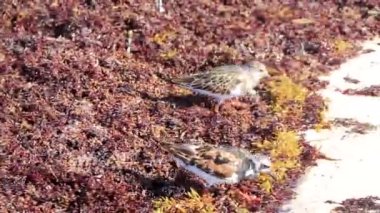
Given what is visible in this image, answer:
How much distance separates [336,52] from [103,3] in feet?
14.2

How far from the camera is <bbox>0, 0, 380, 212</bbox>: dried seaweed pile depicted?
32.5 ft

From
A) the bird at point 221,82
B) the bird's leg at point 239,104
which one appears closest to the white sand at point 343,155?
the bird's leg at point 239,104

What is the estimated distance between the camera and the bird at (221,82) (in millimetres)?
11547

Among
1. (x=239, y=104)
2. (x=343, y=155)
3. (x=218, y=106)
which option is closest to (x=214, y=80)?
(x=218, y=106)

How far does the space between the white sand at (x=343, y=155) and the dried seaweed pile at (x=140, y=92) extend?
0.81 feet

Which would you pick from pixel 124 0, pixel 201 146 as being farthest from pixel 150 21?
pixel 201 146

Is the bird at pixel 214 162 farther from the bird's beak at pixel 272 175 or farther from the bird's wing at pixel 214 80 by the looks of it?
the bird's wing at pixel 214 80

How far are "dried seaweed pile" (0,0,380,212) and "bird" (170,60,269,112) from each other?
34 centimetres

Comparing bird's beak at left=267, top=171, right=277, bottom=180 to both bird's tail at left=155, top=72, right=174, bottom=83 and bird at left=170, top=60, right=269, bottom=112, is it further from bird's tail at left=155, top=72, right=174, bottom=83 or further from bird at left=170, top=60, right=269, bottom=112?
bird's tail at left=155, top=72, right=174, bottom=83

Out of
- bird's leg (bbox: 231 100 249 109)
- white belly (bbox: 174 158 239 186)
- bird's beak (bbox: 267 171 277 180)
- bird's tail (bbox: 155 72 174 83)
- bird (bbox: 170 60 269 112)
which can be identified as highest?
bird (bbox: 170 60 269 112)

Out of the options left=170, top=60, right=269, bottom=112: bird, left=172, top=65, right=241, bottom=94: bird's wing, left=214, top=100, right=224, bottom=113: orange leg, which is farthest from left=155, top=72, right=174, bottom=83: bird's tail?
left=214, top=100, right=224, bottom=113: orange leg

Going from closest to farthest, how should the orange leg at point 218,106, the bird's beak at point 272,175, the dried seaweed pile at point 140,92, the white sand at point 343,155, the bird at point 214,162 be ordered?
the bird at point 214,162 → the dried seaweed pile at point 140,92 → the white sand at point 343,155 → the bird's beak at point 272,175 → the orange leg at point 218,106

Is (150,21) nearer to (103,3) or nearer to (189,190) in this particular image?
(103,3)

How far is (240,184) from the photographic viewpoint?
10219mm
